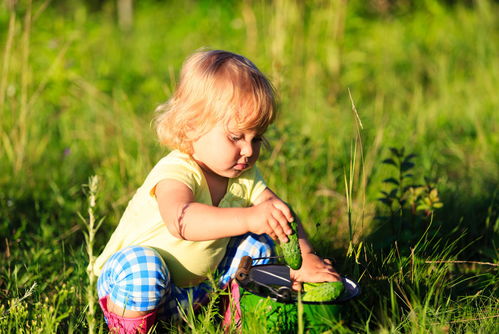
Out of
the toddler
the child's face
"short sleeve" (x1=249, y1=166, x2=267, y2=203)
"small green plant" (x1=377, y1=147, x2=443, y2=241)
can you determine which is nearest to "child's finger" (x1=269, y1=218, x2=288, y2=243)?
the toddler

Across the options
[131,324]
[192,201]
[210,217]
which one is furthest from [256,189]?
[131,324]

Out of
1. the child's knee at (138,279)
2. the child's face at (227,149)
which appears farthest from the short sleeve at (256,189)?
the child's knee at (138,279)

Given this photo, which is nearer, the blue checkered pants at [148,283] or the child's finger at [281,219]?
the child's finger at [281,219]

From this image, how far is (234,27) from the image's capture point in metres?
5.08

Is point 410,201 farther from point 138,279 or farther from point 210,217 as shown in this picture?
point 138,279

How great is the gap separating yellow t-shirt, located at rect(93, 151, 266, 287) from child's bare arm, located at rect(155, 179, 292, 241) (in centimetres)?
7

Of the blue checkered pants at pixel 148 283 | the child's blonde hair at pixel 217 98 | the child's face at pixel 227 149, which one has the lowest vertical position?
the blue checkered pants at pixel 148 283

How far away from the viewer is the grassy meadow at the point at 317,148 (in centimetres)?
224

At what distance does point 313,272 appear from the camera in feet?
6.91

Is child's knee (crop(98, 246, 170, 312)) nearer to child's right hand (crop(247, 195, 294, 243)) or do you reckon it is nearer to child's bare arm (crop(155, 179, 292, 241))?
child's bare arm (crop(155, 179, 292, 241))

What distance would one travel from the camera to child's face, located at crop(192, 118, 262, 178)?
6.99 ft

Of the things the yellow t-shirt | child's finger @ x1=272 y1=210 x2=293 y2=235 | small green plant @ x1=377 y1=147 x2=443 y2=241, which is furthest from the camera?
small green plant @ x1=377 y1=147 x2=443 y2=241

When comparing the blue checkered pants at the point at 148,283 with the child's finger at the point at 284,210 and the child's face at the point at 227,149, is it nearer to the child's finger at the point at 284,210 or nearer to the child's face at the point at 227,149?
the child's face at the point at 227,149

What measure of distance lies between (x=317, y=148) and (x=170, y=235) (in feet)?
5.25
